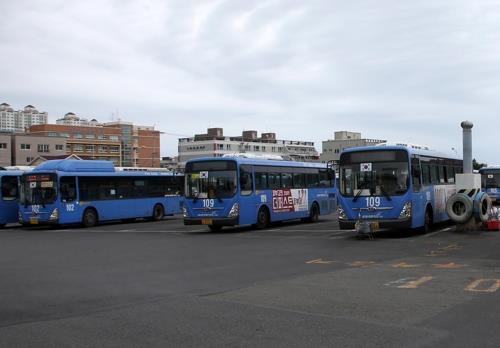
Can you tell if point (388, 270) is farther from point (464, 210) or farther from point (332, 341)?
point (464, 210)

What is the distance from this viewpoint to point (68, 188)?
2831 centimetres

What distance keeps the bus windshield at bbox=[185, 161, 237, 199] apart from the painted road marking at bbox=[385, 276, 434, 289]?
42.6 feet

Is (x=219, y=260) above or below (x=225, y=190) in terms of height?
below

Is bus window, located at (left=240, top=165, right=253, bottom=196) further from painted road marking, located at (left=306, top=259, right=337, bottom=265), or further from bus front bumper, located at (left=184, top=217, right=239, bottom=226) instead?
painted road marking, located at (left=306, top=259, right=337, bottom=265)

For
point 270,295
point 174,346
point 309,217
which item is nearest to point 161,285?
point 270,295

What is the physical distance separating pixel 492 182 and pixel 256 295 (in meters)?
35.0

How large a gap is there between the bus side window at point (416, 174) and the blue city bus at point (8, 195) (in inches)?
781

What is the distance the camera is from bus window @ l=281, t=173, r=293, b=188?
26.2 m

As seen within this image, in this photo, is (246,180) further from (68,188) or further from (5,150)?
(5,150)

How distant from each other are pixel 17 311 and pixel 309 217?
67.7 feet

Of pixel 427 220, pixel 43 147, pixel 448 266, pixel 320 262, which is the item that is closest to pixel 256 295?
pixel 320 262

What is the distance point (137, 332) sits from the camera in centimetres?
692

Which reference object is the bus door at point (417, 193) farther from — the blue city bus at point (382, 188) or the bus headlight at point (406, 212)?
the bus headlight at point (406, 212)

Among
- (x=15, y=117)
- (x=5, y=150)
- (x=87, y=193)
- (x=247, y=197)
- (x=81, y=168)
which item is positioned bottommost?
(x=247, y=197)
